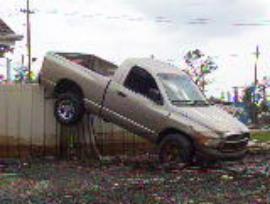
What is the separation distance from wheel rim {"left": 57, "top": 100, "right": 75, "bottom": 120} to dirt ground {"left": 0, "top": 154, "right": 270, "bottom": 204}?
1077mm

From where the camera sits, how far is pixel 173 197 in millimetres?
9750

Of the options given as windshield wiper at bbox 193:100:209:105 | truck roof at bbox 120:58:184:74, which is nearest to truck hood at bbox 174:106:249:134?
windshield wiper at bbox 193:100:209:105

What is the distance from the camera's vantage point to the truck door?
14.7 m

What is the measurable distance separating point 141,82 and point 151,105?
0.74 metres

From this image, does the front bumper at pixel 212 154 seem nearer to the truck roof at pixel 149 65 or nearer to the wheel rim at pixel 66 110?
the truck roof at pixel 149 65

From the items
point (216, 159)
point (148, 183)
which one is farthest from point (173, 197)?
point (216, 159)

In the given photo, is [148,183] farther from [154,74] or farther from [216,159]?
[154,74]

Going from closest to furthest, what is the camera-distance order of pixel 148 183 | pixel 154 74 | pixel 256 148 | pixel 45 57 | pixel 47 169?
1. pixel 148 183
2. pixel 47 169
3. pixel 154 74
4. pixel 45 57
5. pixel 256 148

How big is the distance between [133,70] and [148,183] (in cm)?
446

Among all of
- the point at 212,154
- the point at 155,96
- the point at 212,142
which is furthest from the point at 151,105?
the point at 212,154

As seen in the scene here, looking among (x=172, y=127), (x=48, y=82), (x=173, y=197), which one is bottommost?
(x=173, y=197)

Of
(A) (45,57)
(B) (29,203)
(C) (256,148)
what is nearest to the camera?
(B) (29,203)

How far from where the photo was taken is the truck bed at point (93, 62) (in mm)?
16797

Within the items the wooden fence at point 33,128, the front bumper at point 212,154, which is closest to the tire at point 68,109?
the wooden fence at point 33,128
